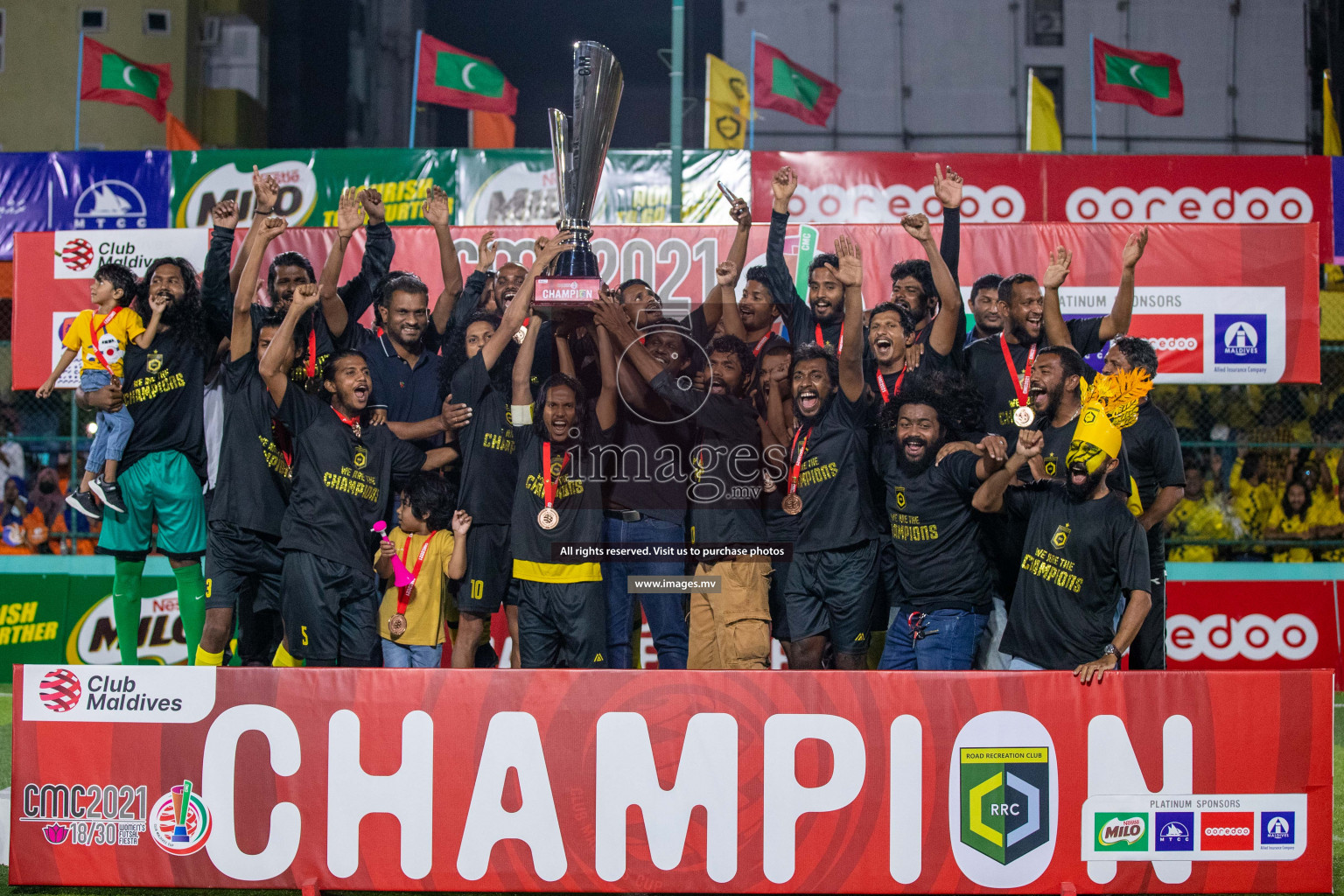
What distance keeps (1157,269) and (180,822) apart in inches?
276

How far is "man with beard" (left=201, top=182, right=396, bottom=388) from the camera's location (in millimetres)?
5395

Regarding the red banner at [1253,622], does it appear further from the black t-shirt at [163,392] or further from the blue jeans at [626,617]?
the black t-shirt at [163,392]

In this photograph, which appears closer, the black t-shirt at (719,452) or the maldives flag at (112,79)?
the black t-shirt at (719,452)

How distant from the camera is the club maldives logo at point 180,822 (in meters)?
3.94

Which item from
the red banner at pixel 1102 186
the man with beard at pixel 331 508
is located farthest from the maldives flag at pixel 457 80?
the man with beard at pixel 331 508

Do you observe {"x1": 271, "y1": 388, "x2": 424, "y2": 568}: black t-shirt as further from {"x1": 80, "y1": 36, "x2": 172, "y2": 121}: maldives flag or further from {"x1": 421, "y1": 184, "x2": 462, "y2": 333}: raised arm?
{"x1": 80, "y1": 36, "x2": 172, "y2": 121}: maldives flag

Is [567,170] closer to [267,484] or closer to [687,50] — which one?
[267,484]

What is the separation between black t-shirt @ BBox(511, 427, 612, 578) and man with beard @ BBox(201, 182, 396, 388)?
1.28m

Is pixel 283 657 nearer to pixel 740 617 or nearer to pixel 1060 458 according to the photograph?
pixel 740 617

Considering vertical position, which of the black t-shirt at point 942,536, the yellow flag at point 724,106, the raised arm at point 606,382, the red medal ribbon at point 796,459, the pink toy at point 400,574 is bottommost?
the pink toy at point 400,574

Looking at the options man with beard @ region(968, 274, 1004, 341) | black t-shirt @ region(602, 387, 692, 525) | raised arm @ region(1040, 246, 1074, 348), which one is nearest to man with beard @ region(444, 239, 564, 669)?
black t-shirt @ region(602, 387, 692, 525)

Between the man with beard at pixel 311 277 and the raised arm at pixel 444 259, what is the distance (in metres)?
0.25

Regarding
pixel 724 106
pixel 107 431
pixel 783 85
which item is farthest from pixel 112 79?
pixel 107 431

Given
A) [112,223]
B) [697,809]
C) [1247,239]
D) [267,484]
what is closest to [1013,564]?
→ [697,809]
